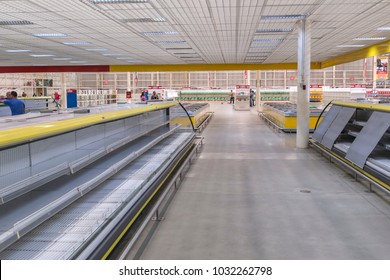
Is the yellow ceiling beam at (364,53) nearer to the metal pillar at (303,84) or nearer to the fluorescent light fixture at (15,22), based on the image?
the metal pillar at (303,84)

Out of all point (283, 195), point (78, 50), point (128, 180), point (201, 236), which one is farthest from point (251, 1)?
Answer: point (78, 50)

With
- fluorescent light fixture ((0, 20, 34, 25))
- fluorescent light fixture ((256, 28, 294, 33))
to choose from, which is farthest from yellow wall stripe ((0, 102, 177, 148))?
fluorescent light fixture ((256, 28, 294, 33))

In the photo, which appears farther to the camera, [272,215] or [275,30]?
[275,30]

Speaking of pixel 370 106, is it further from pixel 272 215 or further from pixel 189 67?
pixel 189 67

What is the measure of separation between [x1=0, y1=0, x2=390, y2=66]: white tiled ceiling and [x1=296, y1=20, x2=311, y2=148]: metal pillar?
20.3 inches

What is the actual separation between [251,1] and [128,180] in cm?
455

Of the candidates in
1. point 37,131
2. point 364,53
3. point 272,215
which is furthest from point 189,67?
point 37,131

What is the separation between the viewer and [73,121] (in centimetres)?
367

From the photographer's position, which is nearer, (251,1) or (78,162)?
(78,162)

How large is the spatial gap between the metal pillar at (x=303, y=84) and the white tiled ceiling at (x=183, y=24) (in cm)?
52

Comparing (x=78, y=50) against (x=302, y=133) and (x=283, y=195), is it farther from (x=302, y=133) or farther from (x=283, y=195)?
(x=283, y=195)

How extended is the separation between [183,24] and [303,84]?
366 cm

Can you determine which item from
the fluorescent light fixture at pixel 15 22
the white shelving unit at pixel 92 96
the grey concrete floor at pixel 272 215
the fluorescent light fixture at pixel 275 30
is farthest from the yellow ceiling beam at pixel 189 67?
the grey concrete floor at pixel 272 215

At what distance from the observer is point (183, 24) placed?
32.7ft
